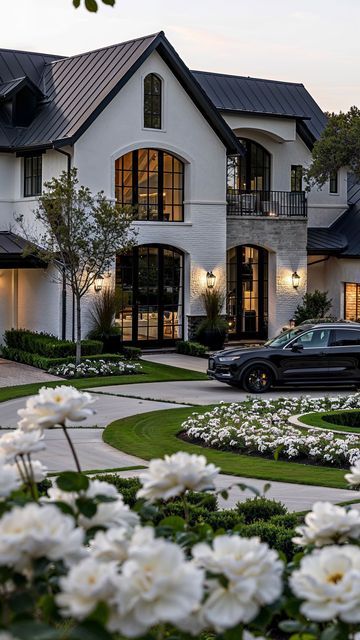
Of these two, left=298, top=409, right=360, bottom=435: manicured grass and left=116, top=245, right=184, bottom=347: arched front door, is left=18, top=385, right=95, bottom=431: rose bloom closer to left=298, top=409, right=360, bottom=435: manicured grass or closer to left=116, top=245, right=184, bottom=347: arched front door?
left=298, top=409, right=360, bottom=435: manicured grass

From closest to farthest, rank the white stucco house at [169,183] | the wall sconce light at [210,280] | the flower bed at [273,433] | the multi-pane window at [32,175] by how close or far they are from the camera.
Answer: the flower bed at [273,433] < the white stucco house at [169,183] < the multi-pane window at [32,175] < the wall sconce light at [210,280]

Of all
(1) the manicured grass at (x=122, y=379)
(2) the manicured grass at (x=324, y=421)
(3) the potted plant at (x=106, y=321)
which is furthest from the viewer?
(3) the potted plant at (x=106, y=321)

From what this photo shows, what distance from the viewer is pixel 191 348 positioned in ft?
102

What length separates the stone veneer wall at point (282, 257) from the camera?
34.0m

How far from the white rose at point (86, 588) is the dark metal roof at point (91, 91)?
88.1 feet

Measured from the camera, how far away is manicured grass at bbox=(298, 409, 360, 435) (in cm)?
1694

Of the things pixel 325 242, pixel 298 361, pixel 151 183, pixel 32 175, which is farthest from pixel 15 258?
pixel 325 242

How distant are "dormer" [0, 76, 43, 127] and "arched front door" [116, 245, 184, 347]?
522 cm

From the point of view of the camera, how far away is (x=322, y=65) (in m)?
44.9

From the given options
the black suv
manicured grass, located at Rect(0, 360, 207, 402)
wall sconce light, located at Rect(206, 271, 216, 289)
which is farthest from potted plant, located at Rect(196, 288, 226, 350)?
the black suv

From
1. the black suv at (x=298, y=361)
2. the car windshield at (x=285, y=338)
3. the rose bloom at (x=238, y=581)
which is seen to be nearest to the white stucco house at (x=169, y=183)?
the car windshield at (x=285, y=338)

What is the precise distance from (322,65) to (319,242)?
12.2m

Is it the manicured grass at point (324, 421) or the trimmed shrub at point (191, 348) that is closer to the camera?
the manicured grass at point (324, 421)

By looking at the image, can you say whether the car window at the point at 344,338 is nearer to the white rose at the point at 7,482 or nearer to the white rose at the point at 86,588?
the white rose at the point at 7,482
